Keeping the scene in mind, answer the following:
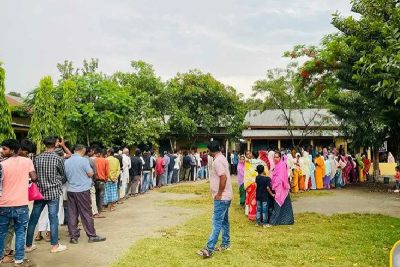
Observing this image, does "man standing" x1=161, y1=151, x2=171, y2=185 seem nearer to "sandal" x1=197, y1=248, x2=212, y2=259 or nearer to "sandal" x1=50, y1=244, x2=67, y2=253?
"sandal" x1=50, y1=244, x2=67, y2=253

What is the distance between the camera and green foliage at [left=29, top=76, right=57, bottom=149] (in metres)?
21.1

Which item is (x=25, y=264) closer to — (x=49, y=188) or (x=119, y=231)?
(x=49, y=188)

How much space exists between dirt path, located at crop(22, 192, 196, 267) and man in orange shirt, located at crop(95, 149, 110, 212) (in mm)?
490

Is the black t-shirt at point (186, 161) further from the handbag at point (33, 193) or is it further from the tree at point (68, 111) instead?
the handbag at point (33, 193)

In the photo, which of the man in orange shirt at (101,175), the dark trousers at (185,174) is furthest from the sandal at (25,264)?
the dark trousers at (185,174)

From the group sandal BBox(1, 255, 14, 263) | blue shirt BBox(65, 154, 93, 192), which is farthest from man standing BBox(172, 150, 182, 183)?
sandal BBox(1, 255, 14, 263)

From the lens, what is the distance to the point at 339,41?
619 inches

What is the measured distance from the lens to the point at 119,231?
9.05 metres

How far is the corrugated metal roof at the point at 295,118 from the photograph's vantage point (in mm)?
30688

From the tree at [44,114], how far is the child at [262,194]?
47.5 feet

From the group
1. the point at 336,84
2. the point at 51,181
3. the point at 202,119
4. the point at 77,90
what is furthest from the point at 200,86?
the point at 51,181

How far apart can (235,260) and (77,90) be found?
19.0 meters

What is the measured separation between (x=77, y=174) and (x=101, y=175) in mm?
3334

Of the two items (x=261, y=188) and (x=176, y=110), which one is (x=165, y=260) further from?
(x=176, y=110)
